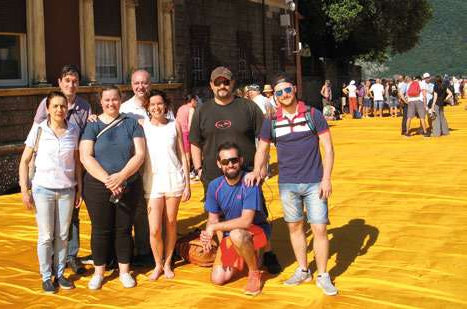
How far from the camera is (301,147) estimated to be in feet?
17.9

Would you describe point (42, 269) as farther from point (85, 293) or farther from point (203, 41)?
point (203, 41)

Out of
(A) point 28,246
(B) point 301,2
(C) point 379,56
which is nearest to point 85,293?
(A) point 28,246

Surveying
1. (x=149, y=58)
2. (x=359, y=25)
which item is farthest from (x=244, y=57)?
(x=359, y=25)

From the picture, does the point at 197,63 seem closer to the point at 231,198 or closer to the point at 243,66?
the point at 243,66

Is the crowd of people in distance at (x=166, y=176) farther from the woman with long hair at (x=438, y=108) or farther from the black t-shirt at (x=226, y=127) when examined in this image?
the woman with long hair at (x=438, y=108)

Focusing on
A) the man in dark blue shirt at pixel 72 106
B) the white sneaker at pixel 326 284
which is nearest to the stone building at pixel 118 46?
the man in dark blue shirt at pixel 72 106

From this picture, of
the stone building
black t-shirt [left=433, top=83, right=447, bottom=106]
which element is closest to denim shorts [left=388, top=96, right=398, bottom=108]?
the stone building

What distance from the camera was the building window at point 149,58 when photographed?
52.6ft

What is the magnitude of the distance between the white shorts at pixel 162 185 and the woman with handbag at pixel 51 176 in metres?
0.65

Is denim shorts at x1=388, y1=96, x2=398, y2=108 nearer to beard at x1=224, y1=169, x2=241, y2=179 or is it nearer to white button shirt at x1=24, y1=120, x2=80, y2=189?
beard at x1=224, y1=169, x2=241, y2=179

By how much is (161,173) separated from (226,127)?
0.76m

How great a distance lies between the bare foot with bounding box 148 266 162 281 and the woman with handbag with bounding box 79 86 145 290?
0.25m

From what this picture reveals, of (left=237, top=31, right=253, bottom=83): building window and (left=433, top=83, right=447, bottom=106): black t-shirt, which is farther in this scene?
(left=237, top=31, right=253, bottom=83): building window

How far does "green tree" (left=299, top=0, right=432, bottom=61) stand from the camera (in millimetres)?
30094
